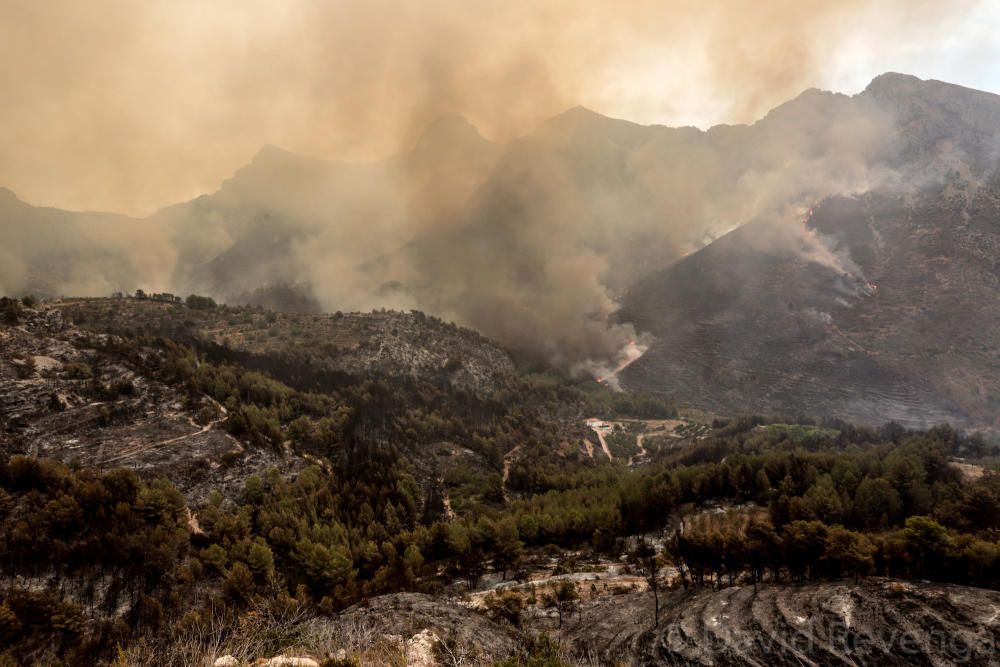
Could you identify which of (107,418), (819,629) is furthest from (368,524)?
(819,629)

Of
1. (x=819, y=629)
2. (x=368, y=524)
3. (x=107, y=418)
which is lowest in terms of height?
(x=819, y=629)

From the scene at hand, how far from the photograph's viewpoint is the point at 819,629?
A: 3997 centimetres

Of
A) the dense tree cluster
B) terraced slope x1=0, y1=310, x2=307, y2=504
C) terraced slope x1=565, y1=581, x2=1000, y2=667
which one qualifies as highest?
terraced slope x1=0, y1=310, x2=307, y2=504

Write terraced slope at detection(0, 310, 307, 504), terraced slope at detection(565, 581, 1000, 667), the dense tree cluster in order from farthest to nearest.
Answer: terraced slope at detection(0, 310, 307, 504) → the dense tree cluster → terraced slope at detection(565, 581, 1000, 667)

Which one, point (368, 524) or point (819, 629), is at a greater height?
point (368, 524)

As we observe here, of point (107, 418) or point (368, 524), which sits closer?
point (107, 418)

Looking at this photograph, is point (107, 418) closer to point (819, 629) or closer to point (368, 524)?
point (368, 524)

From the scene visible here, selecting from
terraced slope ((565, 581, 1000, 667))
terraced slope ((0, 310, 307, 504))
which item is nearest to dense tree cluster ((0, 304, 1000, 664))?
terraced slope ((0, 310, 307, 504))

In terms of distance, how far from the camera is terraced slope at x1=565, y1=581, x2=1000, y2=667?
34906 mm

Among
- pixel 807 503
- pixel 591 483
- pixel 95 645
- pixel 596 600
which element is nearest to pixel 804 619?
pixel 596 600

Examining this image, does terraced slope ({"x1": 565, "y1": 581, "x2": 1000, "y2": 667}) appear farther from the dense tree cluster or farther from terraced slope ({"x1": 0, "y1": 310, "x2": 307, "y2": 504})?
terraced slope ({"x1": 0, "y1": 310, "x2": 307, "y2": 504})

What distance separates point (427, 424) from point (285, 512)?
84.2 metres

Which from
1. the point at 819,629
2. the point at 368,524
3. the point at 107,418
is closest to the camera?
the point at 819,629

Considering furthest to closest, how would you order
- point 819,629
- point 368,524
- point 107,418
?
point 368,524
point 107,418
point 819,629
